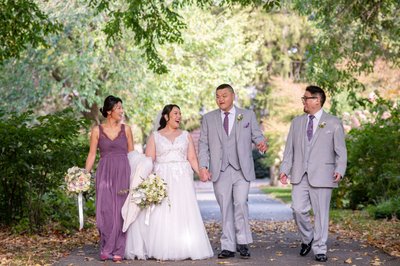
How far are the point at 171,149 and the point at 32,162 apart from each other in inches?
151

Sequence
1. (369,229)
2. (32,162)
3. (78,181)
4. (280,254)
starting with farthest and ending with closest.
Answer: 1. (369,229)
2. (32,162)
3. (280,254)
4. (78,181)

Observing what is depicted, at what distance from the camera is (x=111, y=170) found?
40.2 feet

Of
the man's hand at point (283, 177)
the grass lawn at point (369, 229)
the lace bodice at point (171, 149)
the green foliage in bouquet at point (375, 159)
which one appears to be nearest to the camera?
the man's hand at point (283, 177)

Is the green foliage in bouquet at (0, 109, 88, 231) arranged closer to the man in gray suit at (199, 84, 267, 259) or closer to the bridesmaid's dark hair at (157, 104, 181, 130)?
the bridesmaid's dark hair at (157, 104, 181, 130)

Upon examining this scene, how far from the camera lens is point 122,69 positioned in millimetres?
31750

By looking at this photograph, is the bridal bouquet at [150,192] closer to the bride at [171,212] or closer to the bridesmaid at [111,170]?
the bride at [171,212]

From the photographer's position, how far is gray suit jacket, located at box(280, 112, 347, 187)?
11.6 metres

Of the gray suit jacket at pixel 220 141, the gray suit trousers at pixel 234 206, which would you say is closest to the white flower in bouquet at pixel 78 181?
the gray suit jacket at pixel 220 141

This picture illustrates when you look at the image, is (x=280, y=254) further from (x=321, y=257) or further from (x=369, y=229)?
(x=369, y=229)

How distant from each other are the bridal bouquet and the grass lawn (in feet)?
9.56

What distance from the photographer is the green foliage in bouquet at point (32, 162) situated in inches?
601

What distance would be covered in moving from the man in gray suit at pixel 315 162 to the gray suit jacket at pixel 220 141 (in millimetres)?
432

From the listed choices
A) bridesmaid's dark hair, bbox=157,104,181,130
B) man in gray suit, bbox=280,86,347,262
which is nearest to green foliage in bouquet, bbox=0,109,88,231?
bridesmaid's dark hair, bbox=157,104,181,130

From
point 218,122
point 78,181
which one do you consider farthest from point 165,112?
point 78,181
